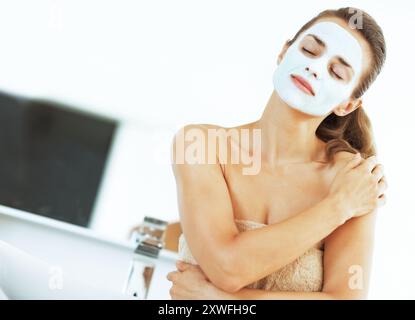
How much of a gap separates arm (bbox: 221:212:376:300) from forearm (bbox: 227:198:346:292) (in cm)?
5

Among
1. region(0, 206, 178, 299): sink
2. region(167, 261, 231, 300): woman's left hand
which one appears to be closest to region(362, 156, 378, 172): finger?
region(167, 261, 231, 300): woman's left hand

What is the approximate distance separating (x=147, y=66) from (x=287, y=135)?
4.53 ft

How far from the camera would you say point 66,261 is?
150 centimetres

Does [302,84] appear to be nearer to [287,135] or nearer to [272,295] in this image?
[287,135]

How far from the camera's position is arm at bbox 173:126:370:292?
0.81 m

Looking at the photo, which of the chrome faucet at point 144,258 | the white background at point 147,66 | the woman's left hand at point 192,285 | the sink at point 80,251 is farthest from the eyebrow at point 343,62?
the white background at point 147,66

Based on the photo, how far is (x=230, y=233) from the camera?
0.84 metres

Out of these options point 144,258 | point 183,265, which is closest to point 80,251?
point 144,258

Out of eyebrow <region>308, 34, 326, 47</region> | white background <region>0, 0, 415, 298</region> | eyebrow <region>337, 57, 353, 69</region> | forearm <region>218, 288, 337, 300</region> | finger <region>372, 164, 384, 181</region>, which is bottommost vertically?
forearm <region>218, 288, 337, 300</region>

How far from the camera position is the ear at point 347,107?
3.23 feet

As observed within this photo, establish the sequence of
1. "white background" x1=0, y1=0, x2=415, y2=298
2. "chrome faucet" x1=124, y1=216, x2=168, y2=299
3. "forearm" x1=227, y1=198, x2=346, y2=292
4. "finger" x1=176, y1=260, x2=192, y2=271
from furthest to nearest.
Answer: "white background" x1=0, y1=0, x2=415, y2=298 < "chrome faucet" x1=124, y1=216, x2=168, y2=299 < "finger" x1=176, y1=260, x2=192, y2=271 < "forearm" x1=227, y1=198, x2=346, y2=292

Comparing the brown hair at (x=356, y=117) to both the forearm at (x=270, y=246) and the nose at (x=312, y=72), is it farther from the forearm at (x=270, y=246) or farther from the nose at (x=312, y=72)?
the forearm at (x=270, y=246)

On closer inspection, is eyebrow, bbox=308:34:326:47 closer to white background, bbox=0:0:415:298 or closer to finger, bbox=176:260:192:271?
finger, bbox=176:260:192:271
